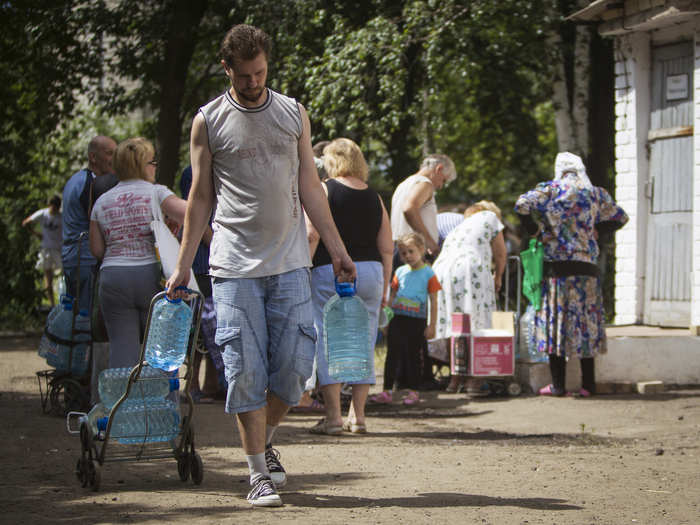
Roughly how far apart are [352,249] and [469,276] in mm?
3213

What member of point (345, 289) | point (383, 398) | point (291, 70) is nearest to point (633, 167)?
point (383, 398)

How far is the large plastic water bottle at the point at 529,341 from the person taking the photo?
9969 millimetres

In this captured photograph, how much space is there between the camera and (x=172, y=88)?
722 inches

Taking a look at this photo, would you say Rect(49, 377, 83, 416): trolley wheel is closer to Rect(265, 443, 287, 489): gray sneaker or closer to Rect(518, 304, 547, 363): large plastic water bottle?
Rect(265, 443, 287, 489): gray sneaker

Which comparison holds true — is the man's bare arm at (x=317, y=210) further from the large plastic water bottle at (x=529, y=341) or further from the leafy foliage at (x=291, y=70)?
the leafy foliage at (x=291, y=70)

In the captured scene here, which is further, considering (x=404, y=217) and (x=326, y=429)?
(x=404, y=217)

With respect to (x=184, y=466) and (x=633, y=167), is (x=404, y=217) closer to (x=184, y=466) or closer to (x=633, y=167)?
(x=633, y=167)

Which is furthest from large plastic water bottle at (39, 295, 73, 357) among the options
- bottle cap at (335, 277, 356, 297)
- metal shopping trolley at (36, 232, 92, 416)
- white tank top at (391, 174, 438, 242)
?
bottle cap at (335, 277, 356, 297)

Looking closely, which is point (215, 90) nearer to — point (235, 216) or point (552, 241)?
point (552, 241)

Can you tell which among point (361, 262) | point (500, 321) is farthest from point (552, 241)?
point (361, 262)

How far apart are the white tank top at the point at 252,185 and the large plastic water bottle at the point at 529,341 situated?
5.37m

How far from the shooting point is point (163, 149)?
60.0 ft

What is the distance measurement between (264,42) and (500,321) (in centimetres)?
591

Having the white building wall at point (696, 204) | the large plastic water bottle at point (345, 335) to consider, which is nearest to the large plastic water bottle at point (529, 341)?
the white building wall at point (696, 204)
